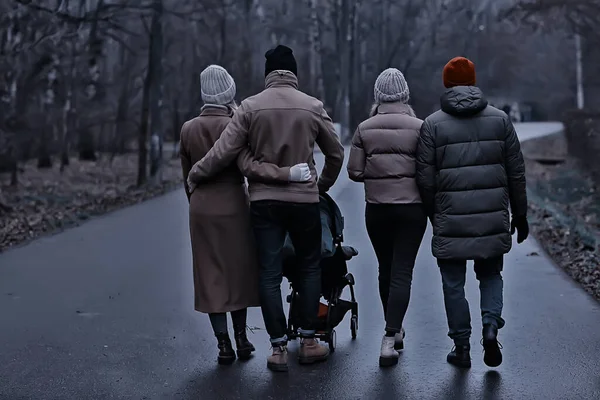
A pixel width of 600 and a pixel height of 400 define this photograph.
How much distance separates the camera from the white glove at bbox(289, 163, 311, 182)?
21.1 feet

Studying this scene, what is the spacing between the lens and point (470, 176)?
21.4 feet

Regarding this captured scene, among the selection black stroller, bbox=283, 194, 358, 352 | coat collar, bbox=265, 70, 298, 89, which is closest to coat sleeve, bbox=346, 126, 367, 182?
black stroller, bbox=283, 194, 358, 352

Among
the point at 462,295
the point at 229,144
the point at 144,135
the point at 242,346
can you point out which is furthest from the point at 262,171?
the point at 144,135

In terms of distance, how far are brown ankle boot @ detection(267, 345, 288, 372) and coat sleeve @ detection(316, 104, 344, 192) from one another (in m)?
1.06

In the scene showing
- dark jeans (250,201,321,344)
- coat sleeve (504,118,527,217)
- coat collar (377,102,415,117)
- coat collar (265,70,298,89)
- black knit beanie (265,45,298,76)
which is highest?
black knit beanie (265,45,298,76)

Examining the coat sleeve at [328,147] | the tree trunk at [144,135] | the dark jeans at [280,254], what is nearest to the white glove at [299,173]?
the dark jeans at [280,254]

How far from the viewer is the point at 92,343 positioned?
7680 millimetres

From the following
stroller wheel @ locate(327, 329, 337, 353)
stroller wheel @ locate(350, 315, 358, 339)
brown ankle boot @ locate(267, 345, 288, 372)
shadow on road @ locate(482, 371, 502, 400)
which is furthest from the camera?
stroller wheel @ locate(350, 315, 358, 339)

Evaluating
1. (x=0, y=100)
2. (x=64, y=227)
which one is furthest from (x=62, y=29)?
(x=64, y=227)

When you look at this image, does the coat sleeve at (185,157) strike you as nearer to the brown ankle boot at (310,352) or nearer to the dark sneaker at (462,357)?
the brown ankle boot at (310,352)

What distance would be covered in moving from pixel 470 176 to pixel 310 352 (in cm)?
147

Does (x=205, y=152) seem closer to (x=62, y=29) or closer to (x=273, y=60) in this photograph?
(x=273, y=60)

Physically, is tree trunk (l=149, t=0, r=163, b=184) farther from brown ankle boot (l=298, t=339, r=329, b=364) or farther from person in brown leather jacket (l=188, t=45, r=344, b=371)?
brown ankle boot (l=298, t=339, r=329, b=364)

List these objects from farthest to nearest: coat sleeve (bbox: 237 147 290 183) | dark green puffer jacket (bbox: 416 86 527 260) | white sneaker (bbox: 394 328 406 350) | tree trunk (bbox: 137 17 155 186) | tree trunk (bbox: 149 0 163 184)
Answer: tree trunk (bbox: 137 17 155 186) < tree trunk (bbox: 149 0 163 184) < white sneaker (bbox: 394 328 406 350) < dark green puffer jacket (bbox: 416 86 527 260) < coat sleeve (bbox: 237 147 290 183)
